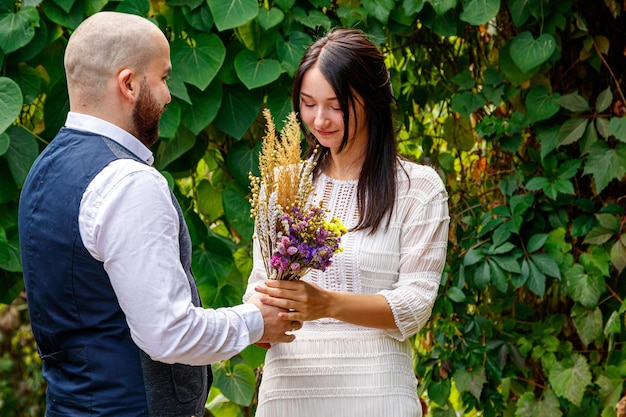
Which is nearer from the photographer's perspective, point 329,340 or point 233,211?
point 329,340

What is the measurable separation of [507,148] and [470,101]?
0.19 metres

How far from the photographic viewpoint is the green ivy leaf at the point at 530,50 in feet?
9.43

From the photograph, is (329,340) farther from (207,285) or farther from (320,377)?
(207,285)

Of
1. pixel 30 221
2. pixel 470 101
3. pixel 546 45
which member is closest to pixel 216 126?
pixel 470 101

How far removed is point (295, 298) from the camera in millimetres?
1898

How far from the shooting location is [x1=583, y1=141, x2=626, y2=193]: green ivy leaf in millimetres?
2898

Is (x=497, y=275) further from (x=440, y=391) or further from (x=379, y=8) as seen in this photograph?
(x=379, y=8)

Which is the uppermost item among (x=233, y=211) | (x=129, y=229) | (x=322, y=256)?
(x=129, y=229)

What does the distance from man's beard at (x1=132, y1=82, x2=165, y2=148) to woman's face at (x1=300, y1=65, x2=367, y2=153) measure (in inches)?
19.7

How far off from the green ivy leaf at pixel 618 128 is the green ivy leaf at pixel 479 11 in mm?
501

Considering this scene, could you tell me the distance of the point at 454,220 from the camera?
319cm

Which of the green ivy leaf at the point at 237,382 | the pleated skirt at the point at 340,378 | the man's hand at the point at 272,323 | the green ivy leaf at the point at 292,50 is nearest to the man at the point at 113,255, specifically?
the man's hand at the point at 272,323

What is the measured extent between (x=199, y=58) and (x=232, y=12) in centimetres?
17

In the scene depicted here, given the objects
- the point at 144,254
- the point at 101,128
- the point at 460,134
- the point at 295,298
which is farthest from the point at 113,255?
the point at 460,134
